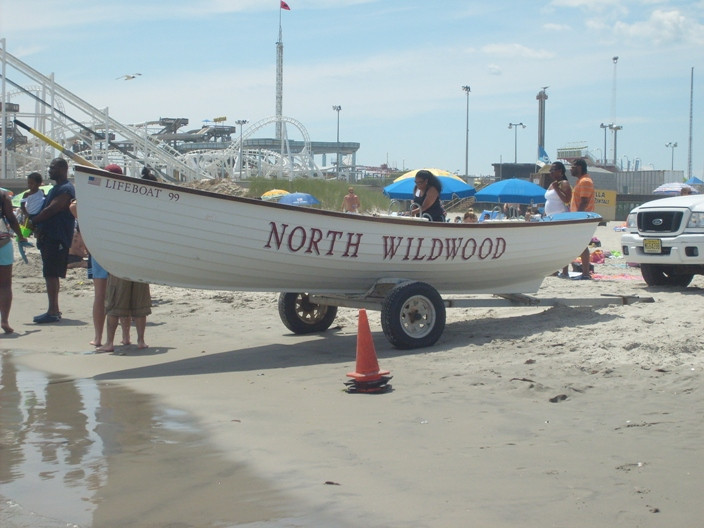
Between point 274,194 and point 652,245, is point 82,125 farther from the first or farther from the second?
point 652,245

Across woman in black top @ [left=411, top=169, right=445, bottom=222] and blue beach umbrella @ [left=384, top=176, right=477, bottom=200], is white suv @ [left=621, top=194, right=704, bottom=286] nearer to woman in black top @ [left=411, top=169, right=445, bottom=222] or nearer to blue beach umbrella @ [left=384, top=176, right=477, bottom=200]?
woman in black top @ [left=411, top=169, right=445, bottom=222]

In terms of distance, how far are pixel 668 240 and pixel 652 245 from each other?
208 mm

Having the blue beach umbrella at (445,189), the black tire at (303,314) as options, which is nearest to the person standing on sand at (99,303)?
the black tire at (303,314)

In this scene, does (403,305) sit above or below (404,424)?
above

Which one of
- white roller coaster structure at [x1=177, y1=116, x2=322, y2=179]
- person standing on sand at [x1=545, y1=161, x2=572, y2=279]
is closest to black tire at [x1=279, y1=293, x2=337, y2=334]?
person standing on sand at [x1=545, y1=161, x2=572, y2=279]

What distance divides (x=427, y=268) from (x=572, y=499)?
4.58 meters

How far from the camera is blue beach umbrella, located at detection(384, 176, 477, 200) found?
19875mm

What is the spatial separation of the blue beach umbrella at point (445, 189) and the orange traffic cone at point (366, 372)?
1363cm

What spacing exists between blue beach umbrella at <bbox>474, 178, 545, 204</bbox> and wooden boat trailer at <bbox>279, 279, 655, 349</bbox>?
16.6m

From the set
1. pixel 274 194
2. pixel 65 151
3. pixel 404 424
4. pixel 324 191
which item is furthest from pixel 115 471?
pixel 324 191

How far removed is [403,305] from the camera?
24.7ft

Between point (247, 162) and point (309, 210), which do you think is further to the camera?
point (247, 162)

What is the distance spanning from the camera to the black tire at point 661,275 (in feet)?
36.4

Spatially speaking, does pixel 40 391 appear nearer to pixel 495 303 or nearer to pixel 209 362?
pixel 209 362
